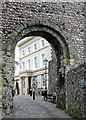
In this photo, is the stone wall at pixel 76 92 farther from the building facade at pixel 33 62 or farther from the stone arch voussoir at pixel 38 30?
the building facade at pixel 33 62

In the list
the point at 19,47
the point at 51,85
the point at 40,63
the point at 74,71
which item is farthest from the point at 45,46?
the point at 74,71

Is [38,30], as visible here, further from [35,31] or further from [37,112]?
[37,112]

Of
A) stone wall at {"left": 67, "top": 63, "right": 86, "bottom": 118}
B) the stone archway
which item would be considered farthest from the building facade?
stone wall at {"left": 67, "top": 63, "right": 86, "bottom": 118}

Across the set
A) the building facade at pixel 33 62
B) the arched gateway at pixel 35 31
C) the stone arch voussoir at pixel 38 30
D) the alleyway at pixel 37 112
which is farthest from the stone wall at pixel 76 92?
the building facade at pixel 33 62

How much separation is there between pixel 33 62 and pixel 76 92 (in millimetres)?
18212

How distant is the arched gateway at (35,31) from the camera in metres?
9.47

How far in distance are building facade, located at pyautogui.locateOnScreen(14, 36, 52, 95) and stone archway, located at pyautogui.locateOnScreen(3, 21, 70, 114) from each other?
1165cm

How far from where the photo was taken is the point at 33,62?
26.3 metres

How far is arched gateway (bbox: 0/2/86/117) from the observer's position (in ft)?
31.1

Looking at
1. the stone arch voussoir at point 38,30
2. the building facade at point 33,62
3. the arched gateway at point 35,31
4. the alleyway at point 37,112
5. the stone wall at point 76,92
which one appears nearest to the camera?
the stone wall at point 76,92

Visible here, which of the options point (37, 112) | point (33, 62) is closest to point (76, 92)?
point (37, 112)

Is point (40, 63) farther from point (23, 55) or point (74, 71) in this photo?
point (74, 71)

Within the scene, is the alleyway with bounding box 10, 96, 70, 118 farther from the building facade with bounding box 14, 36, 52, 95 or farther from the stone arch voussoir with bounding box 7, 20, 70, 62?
the building facade with bounding box 14, 36, 52, 95

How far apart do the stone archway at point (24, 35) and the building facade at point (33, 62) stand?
11.7 meters
